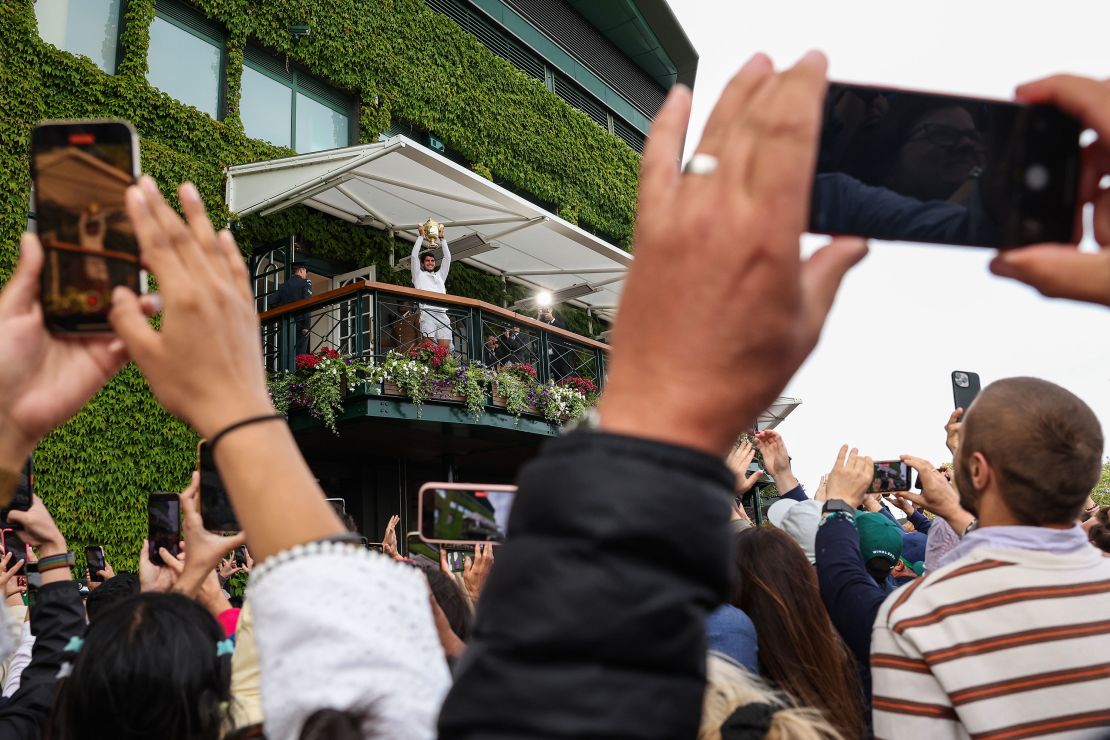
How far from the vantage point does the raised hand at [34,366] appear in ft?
4.37

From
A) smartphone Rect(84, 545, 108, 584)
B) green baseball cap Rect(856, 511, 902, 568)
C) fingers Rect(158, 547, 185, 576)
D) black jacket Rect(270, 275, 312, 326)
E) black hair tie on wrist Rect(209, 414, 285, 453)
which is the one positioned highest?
black jacket Rect(270, 275, 312, 326)

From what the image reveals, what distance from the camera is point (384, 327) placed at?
10.5 m

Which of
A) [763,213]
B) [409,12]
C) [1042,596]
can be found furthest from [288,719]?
[409,12]

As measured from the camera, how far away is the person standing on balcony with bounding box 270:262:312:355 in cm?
1119

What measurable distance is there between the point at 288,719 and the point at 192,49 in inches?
499

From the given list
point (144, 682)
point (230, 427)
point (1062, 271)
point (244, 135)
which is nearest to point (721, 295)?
point (1062, 271)

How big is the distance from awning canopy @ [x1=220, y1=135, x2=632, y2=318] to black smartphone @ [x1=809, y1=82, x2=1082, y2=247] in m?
9.91

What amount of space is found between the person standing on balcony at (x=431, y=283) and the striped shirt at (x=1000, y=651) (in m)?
9.30

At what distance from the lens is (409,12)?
14648 mm

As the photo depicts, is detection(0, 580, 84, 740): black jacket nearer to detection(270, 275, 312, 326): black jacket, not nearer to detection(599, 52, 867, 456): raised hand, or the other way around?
detection(599, 52, 867, 456): raised hand

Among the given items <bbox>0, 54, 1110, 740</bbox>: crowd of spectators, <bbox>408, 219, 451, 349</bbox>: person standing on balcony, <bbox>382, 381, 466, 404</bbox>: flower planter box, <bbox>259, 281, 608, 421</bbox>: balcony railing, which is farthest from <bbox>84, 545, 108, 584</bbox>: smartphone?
<bbox>408, 219, 451, 349</bbox>: person standing on balcony

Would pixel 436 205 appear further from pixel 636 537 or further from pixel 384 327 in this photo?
pixel 636 537

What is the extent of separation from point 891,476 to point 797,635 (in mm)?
1868

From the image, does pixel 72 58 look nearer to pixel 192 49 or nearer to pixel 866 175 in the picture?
pixel 192 49
